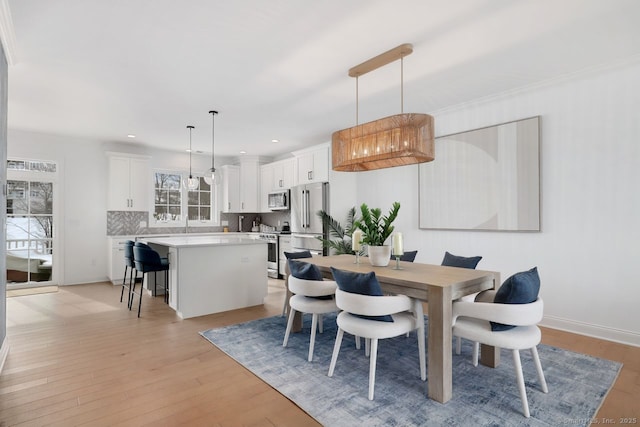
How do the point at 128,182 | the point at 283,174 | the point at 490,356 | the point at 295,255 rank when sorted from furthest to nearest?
1. the point at 283,174
2. the point at 128,182
3. the point at 295,255
4. the point at 490,356

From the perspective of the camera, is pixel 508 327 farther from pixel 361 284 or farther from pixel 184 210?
pixel 184 210

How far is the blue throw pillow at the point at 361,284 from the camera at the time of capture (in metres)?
2.26

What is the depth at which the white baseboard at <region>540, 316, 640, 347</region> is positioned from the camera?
3098 mm

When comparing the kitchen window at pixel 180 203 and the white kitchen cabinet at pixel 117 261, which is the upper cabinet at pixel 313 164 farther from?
the white kitchen cabinet at pixel 117 261

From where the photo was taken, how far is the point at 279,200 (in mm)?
6766

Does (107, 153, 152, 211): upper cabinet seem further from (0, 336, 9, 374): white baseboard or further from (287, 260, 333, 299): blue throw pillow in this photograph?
A: (287, 260, 333, 299): blue throw pillow

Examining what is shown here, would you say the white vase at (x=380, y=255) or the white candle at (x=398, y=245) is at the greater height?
the white candle at (x=398, y=245)

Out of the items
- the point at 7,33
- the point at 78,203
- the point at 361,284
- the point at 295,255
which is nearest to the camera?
the point at 361,284

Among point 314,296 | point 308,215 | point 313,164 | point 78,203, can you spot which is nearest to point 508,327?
point 314,296

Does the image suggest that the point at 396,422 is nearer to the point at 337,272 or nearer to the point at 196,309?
the point at 337,272

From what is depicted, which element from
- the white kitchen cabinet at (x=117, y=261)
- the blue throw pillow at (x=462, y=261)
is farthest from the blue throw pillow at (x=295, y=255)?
the white kitchen cabinet at (x=117, y=261)

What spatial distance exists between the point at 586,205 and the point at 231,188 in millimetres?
6159

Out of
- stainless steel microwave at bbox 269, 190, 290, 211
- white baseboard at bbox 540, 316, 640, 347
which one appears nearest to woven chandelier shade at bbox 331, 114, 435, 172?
white baseboard at bbox 540, 316, 640, 347

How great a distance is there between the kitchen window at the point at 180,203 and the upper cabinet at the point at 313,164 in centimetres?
228
